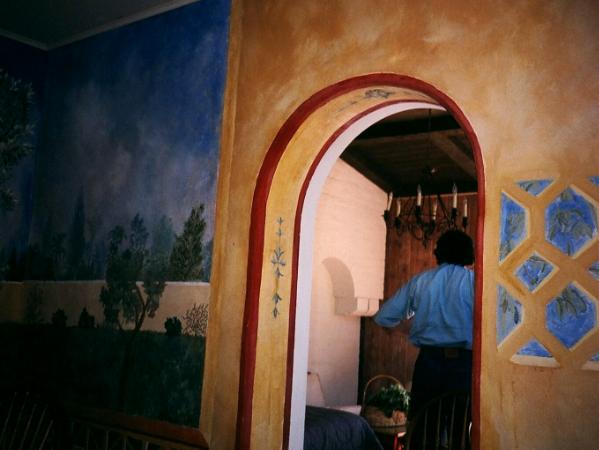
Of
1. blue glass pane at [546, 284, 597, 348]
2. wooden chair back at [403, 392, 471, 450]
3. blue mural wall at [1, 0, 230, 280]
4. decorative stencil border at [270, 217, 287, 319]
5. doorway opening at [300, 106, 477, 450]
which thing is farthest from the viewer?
doorway opening at [300, 106, 477, 450]

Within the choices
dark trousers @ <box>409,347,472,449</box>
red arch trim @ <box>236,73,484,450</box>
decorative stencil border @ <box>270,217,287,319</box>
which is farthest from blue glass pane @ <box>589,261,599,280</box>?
decorative stencil border @ <box>270,217,287,319</box>

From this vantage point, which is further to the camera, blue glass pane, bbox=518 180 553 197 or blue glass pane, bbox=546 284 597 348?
blue glass pane, bbox=518 180 553 197

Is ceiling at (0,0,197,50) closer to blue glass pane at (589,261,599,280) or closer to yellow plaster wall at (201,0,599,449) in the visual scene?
yellow plaster wall at (201,0,599,449)

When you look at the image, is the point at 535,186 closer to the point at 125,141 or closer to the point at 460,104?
the point at 460,104

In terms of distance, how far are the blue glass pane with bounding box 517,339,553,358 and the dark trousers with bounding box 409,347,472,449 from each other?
1306 millimetres

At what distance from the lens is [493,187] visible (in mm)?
2592

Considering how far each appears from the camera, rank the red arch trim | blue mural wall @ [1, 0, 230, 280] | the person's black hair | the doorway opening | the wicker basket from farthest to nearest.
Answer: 1. the doorway opening
2. the wicker basket
3. the person's black hair
4. blue mural wall @ [1, 0, 230, 280]
5. the red arch trim

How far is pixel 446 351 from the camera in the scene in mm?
3781

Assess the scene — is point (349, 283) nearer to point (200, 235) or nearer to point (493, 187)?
point (200, 235)

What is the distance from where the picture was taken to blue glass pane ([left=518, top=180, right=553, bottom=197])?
2459mm

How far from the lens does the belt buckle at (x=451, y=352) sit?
148 inches

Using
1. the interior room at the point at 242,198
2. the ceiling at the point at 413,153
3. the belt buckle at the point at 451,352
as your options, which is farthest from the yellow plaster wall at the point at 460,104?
the ceiling at the point at 413,153

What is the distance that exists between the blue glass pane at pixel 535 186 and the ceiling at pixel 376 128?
2527 millimetres

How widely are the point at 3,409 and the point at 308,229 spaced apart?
7.46 feet
